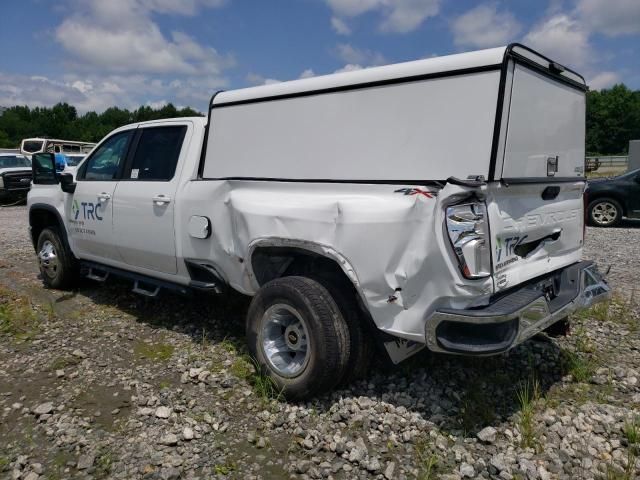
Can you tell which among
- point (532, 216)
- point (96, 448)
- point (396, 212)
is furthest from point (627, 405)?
point (96, 448)

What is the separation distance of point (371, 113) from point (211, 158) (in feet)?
5.20

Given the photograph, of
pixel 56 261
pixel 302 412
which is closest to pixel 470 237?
pixel 302 412

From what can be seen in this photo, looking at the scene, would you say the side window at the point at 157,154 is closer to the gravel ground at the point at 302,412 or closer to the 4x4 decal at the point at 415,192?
the gravel ground at the point at 302,412

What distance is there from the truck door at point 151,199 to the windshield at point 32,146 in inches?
960

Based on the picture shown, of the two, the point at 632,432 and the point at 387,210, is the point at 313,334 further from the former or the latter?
the point at 632,432

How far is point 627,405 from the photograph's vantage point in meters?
3.42

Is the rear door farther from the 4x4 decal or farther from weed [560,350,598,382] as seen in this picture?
weed [560,350,598,382]

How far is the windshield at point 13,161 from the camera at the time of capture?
18297 millimetres

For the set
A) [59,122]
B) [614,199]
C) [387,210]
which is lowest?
[614,199]

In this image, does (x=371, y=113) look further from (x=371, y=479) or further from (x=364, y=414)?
(x=371, y=479)

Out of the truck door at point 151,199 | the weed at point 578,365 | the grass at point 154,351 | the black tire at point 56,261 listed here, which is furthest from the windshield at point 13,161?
the weed at point 578,365

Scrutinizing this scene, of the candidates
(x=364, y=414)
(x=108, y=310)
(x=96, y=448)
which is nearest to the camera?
(x=96, y=448)

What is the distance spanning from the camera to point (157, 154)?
4836 mm

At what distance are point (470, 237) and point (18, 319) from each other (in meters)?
4.53
